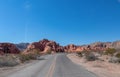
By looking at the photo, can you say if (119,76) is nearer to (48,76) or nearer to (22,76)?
(48,76)

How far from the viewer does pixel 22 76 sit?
21.9 metres

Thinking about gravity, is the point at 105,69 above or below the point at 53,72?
above

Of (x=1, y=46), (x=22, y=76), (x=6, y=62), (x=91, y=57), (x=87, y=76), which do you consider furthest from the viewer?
(x=1, y=46)

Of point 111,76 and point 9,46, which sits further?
point 9,46

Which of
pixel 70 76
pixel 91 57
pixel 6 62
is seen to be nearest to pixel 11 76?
pixel 70 76

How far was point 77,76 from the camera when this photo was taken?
20.6 m

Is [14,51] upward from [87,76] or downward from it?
upward

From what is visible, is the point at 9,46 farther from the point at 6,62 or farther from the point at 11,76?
the point at 11,76

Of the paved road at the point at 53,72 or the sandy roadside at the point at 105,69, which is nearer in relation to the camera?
the paved road at the point at 53,72

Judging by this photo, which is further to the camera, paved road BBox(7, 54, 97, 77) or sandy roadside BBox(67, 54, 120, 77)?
sandy roadside BBox(67, 54, 120, 77)

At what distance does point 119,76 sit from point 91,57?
3109 cm

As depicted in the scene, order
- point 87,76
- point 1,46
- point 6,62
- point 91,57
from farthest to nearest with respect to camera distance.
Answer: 1. point 1,46
2. point 91,57
3. point 6,62
4. point 87,76

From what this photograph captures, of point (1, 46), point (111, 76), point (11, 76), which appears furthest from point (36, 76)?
point (1, 46)

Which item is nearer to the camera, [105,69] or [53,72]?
[53,72]
